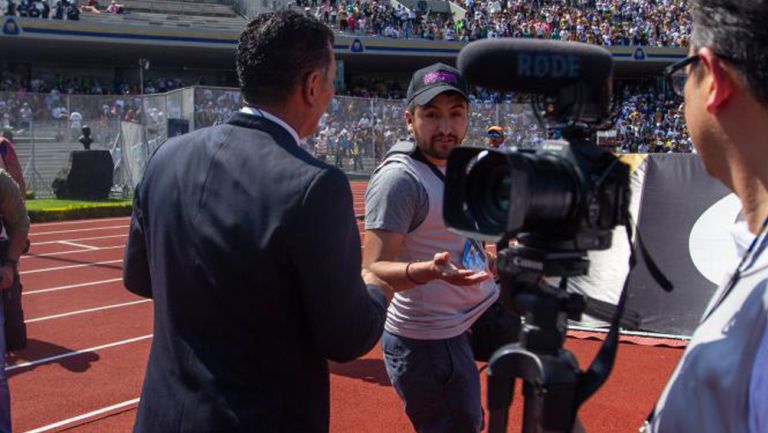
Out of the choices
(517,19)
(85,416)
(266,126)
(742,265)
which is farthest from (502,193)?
(517,19)

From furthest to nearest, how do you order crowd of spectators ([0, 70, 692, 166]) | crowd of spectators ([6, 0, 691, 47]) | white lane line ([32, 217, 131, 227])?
crowd of spectators ([6, 0, 691, 47]) < crowd of spectators ([0, 70, 692, 166]) < white lane line ([32, 217, 131, 227])

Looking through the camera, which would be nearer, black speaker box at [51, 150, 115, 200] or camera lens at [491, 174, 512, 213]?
camera lens at [491, 174, 512, 213]

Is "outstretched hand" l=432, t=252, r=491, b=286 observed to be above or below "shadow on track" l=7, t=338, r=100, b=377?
above

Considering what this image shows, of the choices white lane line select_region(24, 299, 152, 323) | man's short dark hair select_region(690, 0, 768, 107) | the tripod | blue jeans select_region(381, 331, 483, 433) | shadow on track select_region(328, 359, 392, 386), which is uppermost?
man's short dark hair select_region(690, 0, 768, 107)

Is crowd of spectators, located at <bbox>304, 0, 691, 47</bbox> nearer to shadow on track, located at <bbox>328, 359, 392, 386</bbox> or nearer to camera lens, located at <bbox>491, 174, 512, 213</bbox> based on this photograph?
shadow on track, located at <bbox>328, 359, 392, 386</bbox>

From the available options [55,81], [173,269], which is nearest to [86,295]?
[173,269]

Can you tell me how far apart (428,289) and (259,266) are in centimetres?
116

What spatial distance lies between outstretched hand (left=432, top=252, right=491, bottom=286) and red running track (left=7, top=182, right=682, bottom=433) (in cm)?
258

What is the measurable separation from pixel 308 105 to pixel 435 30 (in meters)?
37.5

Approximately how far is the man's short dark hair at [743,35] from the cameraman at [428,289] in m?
1.57

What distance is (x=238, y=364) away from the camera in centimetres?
178

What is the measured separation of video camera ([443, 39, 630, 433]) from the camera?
1.26 m

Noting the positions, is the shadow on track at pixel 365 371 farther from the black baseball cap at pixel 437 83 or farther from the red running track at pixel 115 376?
the black baseball cap at pixel 437 83

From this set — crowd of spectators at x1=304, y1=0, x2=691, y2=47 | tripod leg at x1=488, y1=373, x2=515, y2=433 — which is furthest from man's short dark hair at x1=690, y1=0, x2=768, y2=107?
crowd of spectators at x1=304, y1=0, x2=691, y2=47
